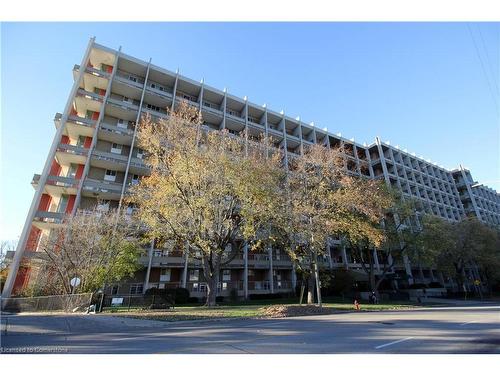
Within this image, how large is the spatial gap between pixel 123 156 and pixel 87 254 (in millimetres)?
14662

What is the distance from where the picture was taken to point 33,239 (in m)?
30.2

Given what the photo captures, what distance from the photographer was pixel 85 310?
1956 centimetres

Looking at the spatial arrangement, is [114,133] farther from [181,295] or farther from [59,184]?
[181,295]

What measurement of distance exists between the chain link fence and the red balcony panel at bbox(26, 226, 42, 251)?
21.7 feet

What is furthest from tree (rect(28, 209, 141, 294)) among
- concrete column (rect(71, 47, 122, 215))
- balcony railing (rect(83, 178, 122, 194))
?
balcony railing (rect(83, 178, 122, 194))

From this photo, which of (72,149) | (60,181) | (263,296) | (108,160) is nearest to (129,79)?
(108,160)

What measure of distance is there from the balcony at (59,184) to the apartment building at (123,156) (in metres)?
0.10

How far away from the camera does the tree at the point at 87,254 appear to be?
24328 mm

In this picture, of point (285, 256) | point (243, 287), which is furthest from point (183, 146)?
point (285, 256)

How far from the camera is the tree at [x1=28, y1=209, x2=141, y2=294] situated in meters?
24.3

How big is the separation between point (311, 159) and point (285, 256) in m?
21.9

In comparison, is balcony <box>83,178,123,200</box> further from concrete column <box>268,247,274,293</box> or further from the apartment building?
concrete column <box>268,247,274,293</box>

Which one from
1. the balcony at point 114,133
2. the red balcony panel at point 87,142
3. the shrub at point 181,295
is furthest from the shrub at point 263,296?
the red balcony panel at point 87,142

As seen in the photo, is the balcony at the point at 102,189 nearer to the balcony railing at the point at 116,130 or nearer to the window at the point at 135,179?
the window at the point at 135,179
